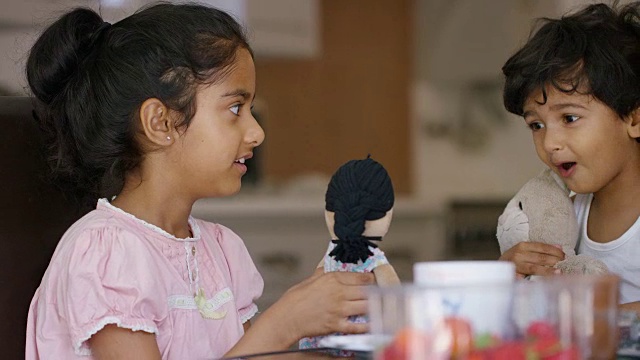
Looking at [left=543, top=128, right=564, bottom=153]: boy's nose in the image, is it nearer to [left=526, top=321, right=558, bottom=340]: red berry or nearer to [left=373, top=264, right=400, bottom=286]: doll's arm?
[left=373, top=264, right=400, bottom=286]: doll's arm

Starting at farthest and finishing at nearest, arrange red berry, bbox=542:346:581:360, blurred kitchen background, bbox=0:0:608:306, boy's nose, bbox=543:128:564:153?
blurred kitchen background, bbox=0:0:608:306, boy's nose, bbox=543:128:564:153, red berry, bbox=542:346:581:360

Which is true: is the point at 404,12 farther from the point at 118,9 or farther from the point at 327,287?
the point at 327,287

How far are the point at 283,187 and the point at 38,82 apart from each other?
3.06 meters

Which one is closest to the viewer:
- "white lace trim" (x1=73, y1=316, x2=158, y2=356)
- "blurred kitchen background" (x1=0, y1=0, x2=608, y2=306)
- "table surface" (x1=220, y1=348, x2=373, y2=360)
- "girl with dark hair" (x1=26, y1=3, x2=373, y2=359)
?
"table surface" (x1=220, y1=348, x2=373, y2=360)

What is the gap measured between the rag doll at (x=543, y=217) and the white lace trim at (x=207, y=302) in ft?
1.61

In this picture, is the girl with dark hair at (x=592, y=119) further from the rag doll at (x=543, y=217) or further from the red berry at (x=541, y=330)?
the red berry at (x=541, y=330)

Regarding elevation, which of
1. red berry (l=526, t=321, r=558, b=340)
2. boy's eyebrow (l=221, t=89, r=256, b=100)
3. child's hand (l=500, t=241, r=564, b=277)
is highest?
boy's eyebrow (l=221, t=89, r=256, b=100)

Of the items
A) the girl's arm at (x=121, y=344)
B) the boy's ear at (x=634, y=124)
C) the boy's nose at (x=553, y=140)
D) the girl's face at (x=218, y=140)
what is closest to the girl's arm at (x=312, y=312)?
the girl's arm at (x=121, y=344)

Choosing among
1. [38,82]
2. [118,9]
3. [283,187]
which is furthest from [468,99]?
[38,82]

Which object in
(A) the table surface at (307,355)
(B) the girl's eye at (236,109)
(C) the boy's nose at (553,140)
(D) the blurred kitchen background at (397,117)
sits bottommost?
(A) the table surface at (307,355)

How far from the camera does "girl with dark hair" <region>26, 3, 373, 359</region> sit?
1196 mm

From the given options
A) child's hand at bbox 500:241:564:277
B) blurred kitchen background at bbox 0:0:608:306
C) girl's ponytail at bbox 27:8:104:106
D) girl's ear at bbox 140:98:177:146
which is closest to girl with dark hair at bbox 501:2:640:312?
child's hand at bbox 500:241:564:277

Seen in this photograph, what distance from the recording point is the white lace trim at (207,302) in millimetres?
1235

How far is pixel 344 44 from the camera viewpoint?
4.68 metres
